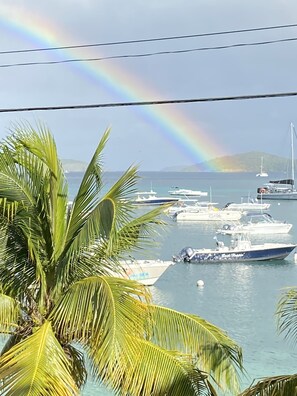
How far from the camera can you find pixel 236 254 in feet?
152

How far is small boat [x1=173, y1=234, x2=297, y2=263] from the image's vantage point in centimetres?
4538

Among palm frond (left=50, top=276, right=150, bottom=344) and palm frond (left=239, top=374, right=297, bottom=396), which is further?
palm frond (left=50, top=276, right=150, bottom=344)

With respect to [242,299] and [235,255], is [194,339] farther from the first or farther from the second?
[235,255]

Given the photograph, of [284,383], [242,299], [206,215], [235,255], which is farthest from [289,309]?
[206,215]

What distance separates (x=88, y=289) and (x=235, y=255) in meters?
40.9

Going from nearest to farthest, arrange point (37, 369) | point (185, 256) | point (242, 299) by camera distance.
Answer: point (37, 369) → point (242, 299) → point (185, 256)

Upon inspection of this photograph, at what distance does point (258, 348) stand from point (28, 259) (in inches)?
711

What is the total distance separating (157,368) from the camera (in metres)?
6.19

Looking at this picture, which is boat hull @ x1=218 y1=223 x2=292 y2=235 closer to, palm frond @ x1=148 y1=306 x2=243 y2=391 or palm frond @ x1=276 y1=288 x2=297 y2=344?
palm frond @ x1=148 y1=306 x2=243 y2=391

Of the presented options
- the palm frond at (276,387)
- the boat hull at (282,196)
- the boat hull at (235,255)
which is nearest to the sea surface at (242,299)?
the boat hull at (235,255)

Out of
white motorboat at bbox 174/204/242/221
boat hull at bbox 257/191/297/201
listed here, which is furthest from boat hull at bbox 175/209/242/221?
boat hull at bbox 257/191/297/201

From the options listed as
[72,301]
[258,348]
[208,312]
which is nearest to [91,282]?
[72,301]

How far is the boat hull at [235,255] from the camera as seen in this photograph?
45312 mm

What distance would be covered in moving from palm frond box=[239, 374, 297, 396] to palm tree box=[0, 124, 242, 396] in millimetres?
816
